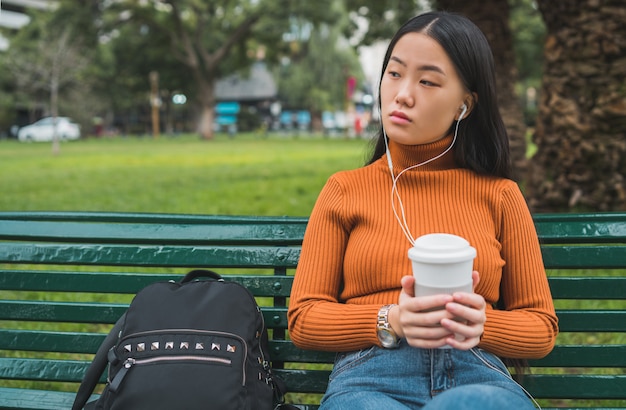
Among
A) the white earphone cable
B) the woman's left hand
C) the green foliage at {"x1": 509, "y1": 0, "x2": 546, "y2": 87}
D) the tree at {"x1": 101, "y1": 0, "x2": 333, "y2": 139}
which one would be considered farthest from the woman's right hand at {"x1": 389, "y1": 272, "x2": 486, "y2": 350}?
the tree at {"x1": 101, "y1": 0, "x2": 333, "y2": 139}

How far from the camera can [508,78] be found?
28.8 feet

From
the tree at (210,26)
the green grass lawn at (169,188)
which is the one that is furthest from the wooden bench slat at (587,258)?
the tree at (210,26)

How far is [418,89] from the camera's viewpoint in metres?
1.88

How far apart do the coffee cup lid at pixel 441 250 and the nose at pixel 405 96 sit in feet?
1.88

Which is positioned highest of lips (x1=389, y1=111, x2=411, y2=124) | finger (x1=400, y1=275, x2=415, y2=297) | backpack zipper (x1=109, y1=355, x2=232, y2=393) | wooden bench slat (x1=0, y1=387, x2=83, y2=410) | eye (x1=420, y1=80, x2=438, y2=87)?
eye (x1=420, y1=80, x2=438, y2=87)

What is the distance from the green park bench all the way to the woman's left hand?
73 centimetres

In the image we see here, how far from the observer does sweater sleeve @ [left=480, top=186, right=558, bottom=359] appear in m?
1.79

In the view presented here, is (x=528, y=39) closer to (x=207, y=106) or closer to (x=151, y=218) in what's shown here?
(x=207, y=106)

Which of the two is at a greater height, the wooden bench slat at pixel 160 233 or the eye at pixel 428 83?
the eye at pixel 428 83

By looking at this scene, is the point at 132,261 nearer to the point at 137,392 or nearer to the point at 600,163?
the point at 137,392

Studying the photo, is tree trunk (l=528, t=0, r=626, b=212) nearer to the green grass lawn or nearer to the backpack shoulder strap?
the green grass lawn

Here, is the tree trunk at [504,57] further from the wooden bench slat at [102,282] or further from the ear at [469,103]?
the wooden bench slat at [102,282]

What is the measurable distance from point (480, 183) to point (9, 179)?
1141 centimetres

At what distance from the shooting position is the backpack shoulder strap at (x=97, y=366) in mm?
1948
